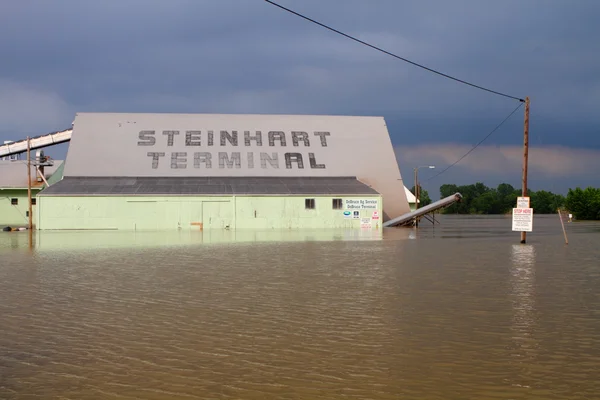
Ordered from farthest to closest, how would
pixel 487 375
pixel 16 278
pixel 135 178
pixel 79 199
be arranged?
1. pixel 135 178
2. pixel 79 199
3. pixel 16 278
4. pixel 487 375

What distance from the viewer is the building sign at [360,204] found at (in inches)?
1964

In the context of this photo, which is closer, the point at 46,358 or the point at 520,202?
the point at 46,358

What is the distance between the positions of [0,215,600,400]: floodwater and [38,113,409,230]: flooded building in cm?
2834

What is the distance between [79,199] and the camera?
46.9 metres

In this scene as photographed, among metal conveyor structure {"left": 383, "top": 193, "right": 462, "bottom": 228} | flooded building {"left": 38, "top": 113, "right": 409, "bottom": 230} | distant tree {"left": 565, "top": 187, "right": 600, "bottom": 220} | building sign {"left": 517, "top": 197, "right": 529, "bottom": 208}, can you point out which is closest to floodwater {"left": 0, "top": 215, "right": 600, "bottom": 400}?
building sign {"left": 517, "top": 197, "right": 529, "bottom": 208}

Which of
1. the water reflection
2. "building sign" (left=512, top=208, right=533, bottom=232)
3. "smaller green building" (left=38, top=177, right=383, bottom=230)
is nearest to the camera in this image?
the water reflection

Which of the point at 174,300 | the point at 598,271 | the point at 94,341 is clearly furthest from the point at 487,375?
the point at 598,271

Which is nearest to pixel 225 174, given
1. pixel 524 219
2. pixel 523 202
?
pixel 523 202

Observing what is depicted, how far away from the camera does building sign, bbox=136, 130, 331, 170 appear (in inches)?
2185

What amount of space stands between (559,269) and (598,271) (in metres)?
1.11

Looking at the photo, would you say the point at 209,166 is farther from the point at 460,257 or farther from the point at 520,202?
the point at 460,257

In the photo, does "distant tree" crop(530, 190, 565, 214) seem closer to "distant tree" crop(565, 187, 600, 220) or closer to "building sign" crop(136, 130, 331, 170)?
"distant tree" crop(565, 187, 600, 220)

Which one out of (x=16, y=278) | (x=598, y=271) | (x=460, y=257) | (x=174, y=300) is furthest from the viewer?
(x=460, y=257)

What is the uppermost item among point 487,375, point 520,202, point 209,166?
point 209,166
